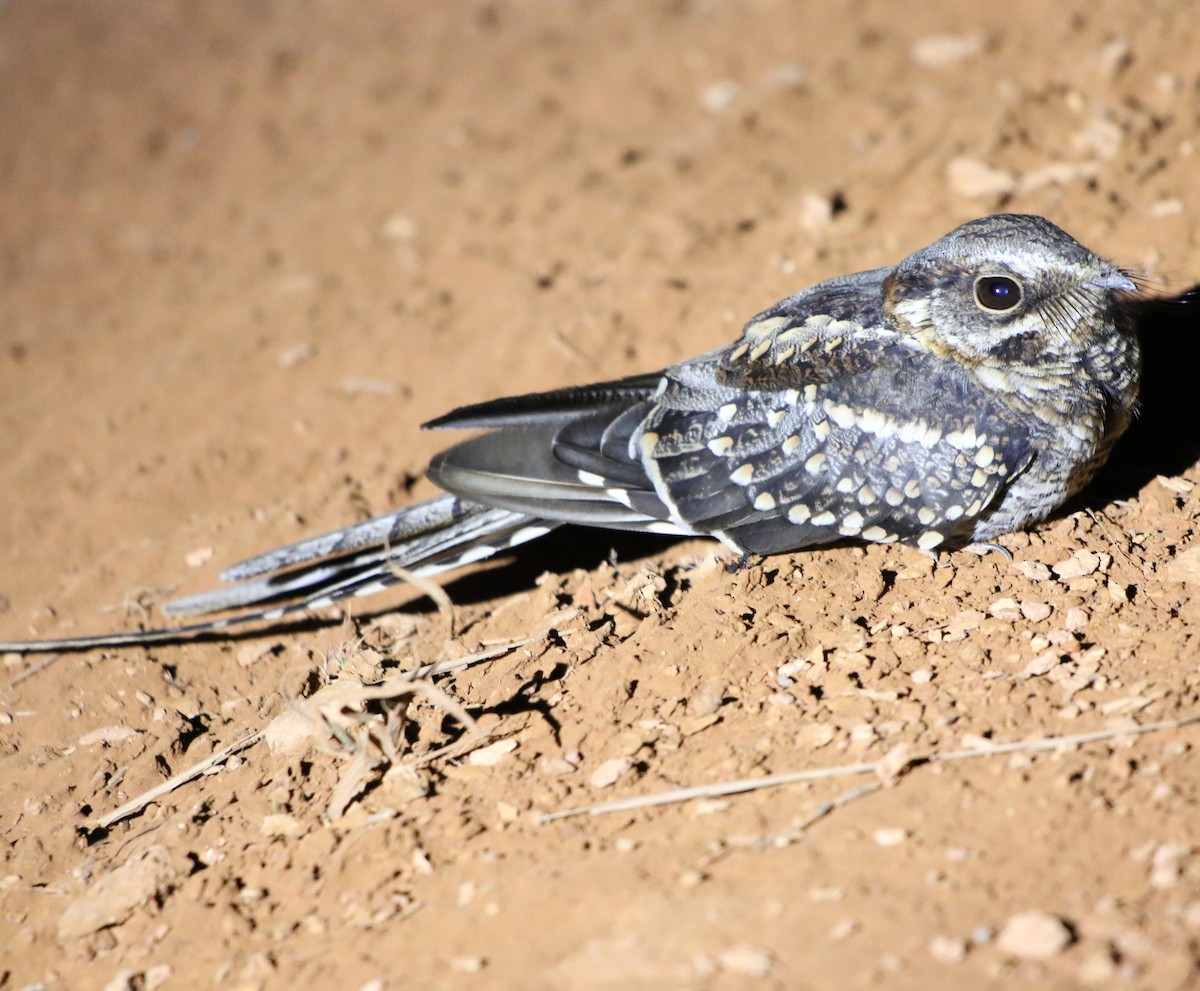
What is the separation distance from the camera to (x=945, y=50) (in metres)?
6.70

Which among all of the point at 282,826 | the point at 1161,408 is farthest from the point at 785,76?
the point at 282,826

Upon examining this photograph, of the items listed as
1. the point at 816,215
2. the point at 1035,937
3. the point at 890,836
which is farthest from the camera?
the point at 816,215

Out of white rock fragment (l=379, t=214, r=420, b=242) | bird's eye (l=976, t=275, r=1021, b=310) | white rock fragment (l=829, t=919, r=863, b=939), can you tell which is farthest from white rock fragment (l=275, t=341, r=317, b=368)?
white rock fragment (l=829, t=919, r=863, b=939)

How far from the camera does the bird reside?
341 centimetres

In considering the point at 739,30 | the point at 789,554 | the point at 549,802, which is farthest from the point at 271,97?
the point at 549,802

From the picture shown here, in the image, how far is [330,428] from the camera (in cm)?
529

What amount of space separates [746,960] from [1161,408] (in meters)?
2.86

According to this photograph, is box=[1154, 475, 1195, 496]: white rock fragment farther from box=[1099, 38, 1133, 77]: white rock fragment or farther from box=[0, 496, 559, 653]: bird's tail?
box=[1099, 38, 1133, 77]: white rock fragment

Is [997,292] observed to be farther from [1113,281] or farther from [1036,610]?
[1036,610]

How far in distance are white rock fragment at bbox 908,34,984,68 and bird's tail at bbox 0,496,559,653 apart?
4331 mm

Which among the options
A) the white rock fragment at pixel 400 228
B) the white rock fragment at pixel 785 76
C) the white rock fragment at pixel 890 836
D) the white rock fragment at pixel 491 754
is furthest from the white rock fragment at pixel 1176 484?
the white rock fragment at pixel 400 228

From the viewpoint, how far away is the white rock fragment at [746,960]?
7.80 feet

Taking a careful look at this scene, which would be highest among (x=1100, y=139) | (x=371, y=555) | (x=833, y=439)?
(x=1100, y=139)

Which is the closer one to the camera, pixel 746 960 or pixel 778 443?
pixel 746 960
